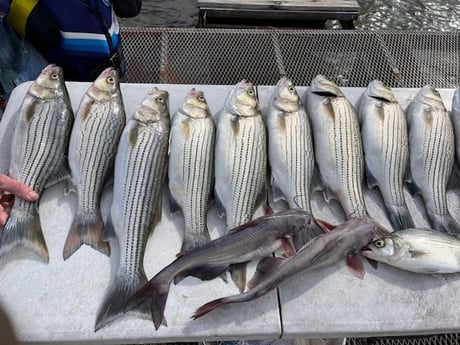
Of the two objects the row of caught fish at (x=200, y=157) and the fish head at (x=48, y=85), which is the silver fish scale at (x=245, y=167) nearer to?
the row of caught fish at (x=200, y=157)

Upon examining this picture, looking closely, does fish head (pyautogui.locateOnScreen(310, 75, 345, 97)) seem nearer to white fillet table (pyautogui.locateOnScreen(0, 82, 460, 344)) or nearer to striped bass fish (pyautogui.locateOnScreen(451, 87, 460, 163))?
striped bass fish (pyautogui.locateOnScreen(451, 87, 460, 163))

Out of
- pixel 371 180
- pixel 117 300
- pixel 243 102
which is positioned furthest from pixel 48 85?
pixel 371 180

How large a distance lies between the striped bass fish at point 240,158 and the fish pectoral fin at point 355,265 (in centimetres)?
56

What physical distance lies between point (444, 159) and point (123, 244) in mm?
1928

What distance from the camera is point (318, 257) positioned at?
213 cm

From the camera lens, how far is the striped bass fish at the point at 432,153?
247 centimetres

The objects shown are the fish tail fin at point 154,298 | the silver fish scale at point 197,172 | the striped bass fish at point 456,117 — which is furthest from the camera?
the striped bass fish at point 456,117

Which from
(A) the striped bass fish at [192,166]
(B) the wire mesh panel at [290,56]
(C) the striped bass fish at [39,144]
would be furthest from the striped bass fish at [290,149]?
(B) the wire mesh panel at [290,56]

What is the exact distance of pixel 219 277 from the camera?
2150mm

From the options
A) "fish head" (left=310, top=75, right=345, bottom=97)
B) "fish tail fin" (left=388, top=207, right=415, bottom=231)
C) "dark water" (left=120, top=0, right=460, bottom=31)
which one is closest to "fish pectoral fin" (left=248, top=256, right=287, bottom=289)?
"fish tail fin" (left=388, top=207, right=415, bottom=231)

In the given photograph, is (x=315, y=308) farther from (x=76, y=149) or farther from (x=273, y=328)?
(x=76, y=149)

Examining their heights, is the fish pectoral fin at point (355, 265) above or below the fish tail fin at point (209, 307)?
above

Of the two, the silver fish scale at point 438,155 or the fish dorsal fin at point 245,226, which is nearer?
the fish dorsal fin at point 245,226

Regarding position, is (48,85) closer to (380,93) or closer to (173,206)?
(173,206)
